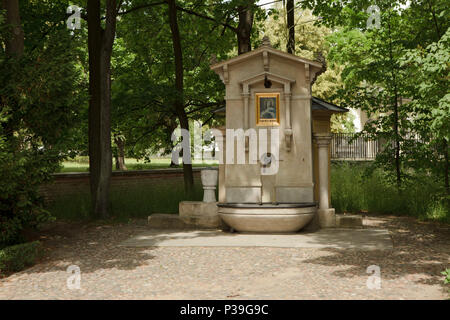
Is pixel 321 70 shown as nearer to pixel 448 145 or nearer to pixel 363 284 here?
pixel 448 145

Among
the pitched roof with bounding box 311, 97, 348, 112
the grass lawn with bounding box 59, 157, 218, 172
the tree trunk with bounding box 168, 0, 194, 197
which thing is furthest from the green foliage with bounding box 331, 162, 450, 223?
the grass lawn with bounding box 59, 157, 218, 172

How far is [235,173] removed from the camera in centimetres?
1311

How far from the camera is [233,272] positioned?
27.3 ft

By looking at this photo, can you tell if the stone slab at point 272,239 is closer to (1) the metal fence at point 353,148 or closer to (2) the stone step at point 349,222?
(2) the stone step at point 349,222

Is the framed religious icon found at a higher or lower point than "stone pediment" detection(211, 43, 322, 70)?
lower

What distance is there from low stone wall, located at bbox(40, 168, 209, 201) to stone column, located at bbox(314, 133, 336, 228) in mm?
6923

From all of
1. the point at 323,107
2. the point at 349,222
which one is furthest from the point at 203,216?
the point at 323,107

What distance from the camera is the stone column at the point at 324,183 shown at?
42.3ft

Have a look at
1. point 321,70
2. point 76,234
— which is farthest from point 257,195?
point 76,234

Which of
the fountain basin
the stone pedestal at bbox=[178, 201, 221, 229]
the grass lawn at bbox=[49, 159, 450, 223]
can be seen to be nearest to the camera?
the fountain basin

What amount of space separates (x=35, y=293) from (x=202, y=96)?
1458 centimetres

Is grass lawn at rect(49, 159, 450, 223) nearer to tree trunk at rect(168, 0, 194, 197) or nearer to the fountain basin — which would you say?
tree trunk at rect(168, 0, 194, 197)

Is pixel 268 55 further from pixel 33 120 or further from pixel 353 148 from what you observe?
pixel 353 148

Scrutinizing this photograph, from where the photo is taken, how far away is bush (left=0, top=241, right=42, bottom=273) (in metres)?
8.85
